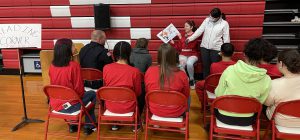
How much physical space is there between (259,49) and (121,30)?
3.09 m

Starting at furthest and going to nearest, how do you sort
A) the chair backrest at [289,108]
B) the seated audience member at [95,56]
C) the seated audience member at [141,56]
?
the seated audience member at [141,56] < the seated audience member at [95,56] < the chair backrest at [289,108]

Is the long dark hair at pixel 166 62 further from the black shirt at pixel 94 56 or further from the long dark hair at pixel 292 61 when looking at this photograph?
the black shirt at pixel 94 56

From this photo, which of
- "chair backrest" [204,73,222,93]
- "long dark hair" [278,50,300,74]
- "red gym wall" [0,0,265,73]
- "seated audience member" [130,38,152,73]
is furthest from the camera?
"red gym wall" [0,0,265,73]

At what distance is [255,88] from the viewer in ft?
7.51

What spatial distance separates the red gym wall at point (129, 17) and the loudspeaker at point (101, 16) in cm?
21

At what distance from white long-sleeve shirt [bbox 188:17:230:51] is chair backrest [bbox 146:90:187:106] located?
2.24m

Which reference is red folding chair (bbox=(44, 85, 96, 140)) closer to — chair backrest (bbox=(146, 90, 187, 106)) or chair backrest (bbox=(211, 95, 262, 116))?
chair backrest (bbox=(146, 90, 187, 106))

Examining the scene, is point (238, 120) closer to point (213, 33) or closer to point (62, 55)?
point (62, 55)

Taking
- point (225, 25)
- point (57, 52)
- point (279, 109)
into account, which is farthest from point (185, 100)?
point (225, 25)

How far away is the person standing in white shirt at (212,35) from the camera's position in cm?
425

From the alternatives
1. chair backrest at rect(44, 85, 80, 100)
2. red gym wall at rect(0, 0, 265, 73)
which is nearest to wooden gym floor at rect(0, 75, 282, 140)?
chair backrest at rect(44, 85, 80, 100)

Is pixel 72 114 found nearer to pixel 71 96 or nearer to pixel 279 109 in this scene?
pixel 71 96

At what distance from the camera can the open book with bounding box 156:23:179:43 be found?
4.67 m

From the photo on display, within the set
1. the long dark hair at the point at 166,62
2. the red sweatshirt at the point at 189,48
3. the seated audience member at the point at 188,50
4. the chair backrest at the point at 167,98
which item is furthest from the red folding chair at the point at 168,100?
the red sweatshirt at the point at 189,48
